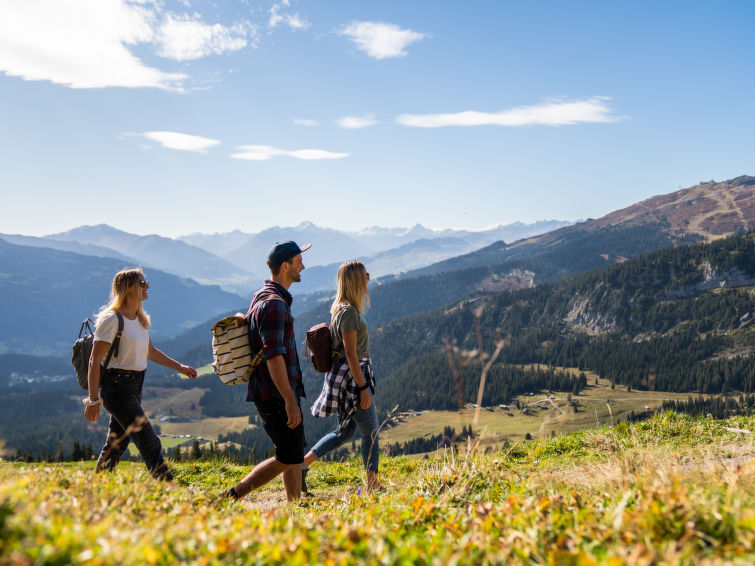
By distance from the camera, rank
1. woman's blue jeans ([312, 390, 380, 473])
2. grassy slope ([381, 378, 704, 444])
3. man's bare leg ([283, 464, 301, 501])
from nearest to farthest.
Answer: man's bare leg ([283, 464, 301, 501]), woman's blue jeans ([312, 390, 380, 473]), grassy slope ([381, 378, 704, 444])

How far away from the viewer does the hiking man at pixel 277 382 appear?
5.86 m

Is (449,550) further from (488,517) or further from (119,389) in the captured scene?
(119,389)

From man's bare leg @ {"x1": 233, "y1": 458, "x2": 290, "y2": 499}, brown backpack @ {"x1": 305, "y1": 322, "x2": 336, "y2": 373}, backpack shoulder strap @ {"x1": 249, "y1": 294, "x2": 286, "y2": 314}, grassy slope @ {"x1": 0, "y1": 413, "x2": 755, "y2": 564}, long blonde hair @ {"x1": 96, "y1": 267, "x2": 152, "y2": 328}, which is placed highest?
long blonde hair @ {"x1": 96, "y1": 267, "x2": 152, "y2": 328}

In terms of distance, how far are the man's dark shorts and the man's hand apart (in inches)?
3.6

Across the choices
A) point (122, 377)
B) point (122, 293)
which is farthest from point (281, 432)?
point (122, 293)

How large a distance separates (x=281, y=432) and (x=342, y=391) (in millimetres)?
1220

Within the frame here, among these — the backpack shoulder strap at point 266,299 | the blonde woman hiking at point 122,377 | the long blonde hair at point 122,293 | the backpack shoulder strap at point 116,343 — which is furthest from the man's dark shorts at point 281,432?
the long blonde hair at point 122,293

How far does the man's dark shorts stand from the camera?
237 inches

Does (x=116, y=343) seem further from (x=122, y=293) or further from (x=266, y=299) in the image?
(x=266, y=299)

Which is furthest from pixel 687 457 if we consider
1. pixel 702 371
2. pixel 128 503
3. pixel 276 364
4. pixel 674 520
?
pixel 702 371

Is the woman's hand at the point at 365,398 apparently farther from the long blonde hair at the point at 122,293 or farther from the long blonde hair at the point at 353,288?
the long blonde hair at the point at 122,293

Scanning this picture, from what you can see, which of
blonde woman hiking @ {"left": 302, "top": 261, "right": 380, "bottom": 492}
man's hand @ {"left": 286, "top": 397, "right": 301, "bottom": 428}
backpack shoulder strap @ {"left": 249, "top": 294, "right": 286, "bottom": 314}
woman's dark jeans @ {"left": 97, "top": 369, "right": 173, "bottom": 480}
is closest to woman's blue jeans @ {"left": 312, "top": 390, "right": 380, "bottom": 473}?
blonde woman hiking @ {"left": 302, "top": 261, "right": 380, "bottom": 492}

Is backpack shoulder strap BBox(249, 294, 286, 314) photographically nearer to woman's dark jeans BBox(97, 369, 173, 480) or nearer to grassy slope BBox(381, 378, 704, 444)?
woman's dark jeans BBox(97, 369, 173, 480)

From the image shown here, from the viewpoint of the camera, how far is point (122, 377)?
672 centimetres
